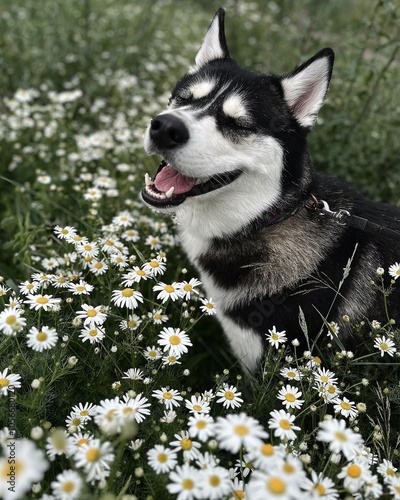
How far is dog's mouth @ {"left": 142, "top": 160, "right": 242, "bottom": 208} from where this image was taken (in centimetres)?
246

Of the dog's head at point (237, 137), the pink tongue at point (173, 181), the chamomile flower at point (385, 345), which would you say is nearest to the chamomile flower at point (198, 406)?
the chamomile flower at point (385, 345)

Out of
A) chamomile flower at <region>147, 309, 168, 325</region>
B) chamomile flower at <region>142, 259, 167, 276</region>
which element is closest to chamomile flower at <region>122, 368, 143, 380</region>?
chamomile flower at <region>147, 309, 168, 325</region>

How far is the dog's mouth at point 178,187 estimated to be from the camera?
246 centimetres

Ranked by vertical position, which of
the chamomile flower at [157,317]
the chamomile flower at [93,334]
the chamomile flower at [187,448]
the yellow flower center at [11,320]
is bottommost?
the chamomile flower at [157,317]

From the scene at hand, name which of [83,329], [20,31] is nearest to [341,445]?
[83,329]

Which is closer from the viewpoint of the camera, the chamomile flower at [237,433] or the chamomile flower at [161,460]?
the chamomile flower at [237,433]

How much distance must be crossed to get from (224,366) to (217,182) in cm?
134

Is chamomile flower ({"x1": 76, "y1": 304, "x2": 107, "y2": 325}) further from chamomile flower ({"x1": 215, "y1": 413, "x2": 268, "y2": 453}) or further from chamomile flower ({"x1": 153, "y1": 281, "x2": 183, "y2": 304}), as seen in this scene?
chamomile flower ({"x1": 215, "y1": 413, "x2": 268, "y2": 453})

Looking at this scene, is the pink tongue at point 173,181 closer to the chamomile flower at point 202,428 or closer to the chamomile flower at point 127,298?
the chamomile flower at point 127,298

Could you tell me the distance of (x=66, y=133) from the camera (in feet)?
14.1

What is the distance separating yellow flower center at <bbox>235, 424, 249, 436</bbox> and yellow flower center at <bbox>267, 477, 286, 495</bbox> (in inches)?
5.5

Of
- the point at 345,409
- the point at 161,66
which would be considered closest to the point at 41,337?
the point at 345,409

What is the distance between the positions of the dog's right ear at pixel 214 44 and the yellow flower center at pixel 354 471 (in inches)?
97.3

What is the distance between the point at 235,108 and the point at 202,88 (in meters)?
0.31
